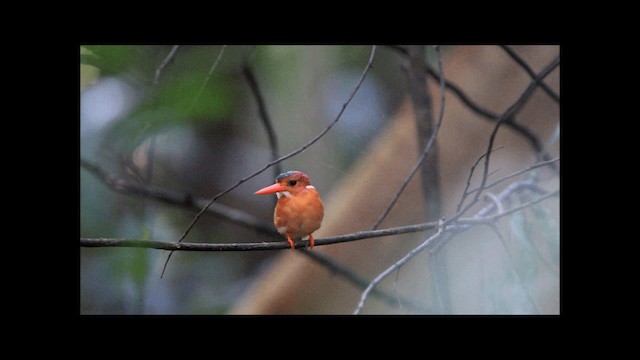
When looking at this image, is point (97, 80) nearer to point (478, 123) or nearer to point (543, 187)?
point (478, 123)

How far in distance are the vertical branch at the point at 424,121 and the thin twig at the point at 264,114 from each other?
0.33 m

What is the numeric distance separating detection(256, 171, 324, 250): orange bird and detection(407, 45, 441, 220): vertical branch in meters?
0.25

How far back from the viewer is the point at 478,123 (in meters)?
1.63

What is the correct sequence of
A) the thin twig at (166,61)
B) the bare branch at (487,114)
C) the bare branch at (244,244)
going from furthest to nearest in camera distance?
the bare branch at (487,114)
the thin twig at (166,61)
the bare branch at (244,244)

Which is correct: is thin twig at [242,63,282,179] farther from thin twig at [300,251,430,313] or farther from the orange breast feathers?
thin twig at [300,251,430,313]

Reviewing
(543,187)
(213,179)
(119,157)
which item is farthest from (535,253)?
(119,157)

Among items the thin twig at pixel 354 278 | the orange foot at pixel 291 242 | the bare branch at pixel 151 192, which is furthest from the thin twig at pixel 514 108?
the bare branch at pixel 151 192

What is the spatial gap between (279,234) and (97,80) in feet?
1.70

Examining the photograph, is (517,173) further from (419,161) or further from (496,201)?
(419,161)

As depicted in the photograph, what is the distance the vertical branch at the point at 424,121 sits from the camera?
1.55 meters

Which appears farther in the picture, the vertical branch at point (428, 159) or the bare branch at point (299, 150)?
the vertical branch at point (428, 159)

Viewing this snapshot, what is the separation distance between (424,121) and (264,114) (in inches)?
14.4

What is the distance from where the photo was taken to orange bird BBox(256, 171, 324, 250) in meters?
1.45

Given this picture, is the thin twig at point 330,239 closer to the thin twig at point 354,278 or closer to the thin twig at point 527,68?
the thin twig at point 354,278
